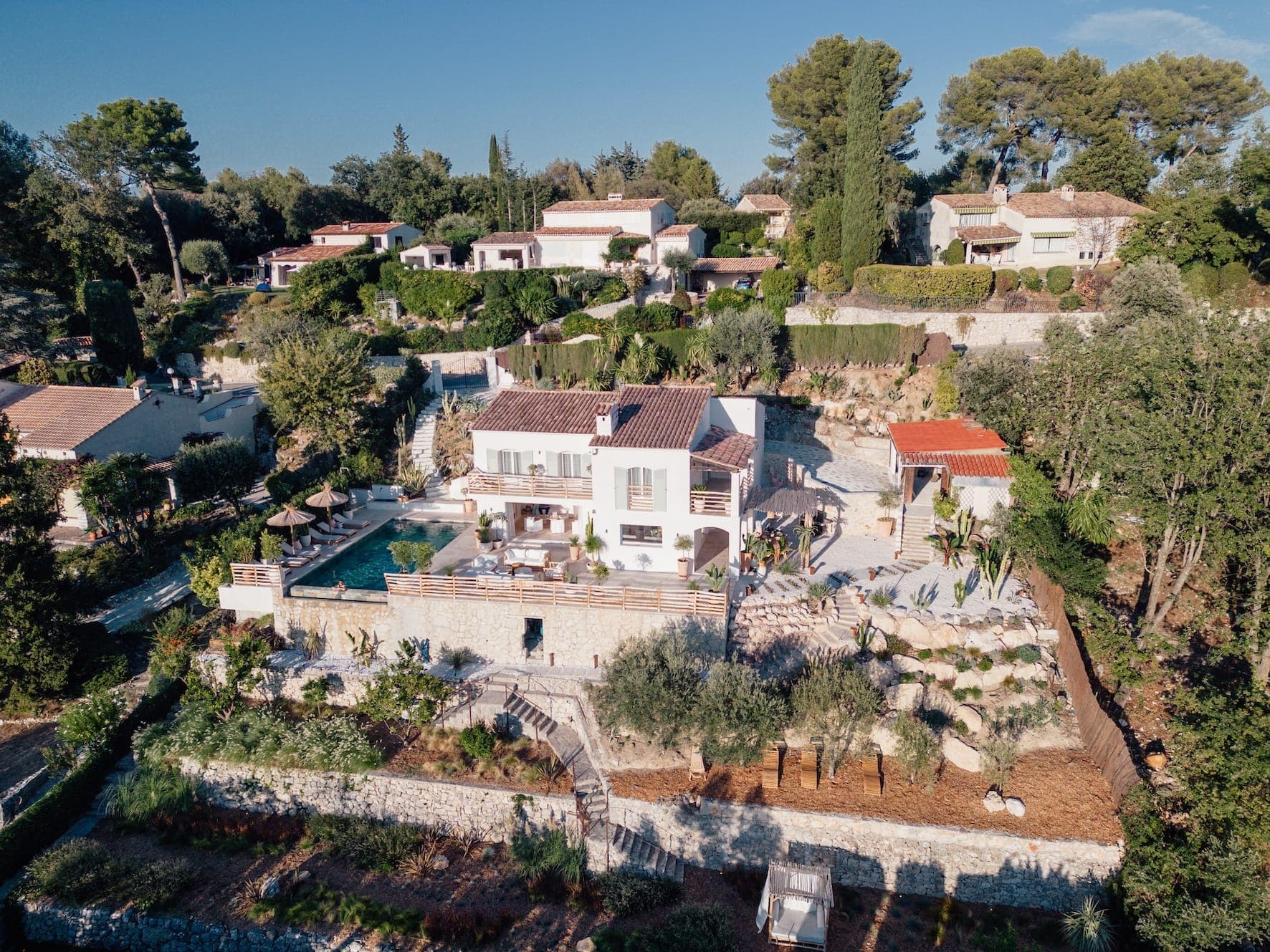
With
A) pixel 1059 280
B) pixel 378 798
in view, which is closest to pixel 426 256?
pixel 1059 280

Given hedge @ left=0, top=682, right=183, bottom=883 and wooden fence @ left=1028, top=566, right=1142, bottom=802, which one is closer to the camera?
wooden fence @ left=1028, top=566, right=1142, bottom=802

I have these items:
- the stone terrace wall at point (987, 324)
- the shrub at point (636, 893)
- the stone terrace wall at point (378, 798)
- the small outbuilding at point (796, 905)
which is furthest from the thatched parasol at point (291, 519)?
the stone terrace wall at point (987, 324)

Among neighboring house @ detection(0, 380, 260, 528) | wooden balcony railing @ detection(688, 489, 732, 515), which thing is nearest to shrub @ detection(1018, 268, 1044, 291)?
wooden balcony railing @ detection(688, 489, 732, 515)

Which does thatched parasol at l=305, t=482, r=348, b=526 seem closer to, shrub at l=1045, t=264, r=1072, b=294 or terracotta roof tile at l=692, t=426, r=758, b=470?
terracotta roof tile at l=692, t=426, r=758, b=470

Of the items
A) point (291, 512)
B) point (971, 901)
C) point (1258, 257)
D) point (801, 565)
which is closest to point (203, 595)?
point (291, 512)

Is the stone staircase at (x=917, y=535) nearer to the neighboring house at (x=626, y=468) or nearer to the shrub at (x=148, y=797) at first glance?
the neighboring house at (x=626, y=468)

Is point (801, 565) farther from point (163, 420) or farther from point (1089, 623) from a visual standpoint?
point (163, 420)
